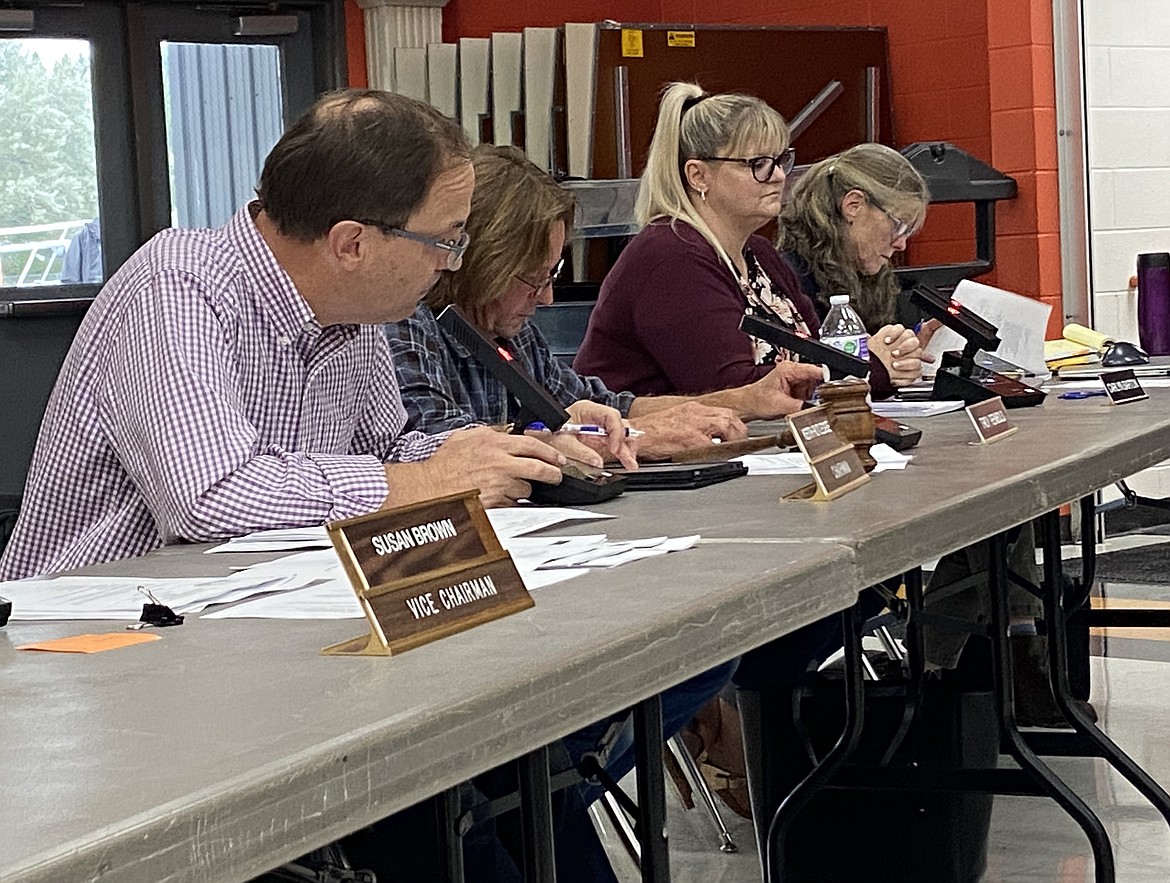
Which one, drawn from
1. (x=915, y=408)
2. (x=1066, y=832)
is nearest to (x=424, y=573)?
(x=915, y=408)

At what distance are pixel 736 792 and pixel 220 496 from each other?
5.17ft

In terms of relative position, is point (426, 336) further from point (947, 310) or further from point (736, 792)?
point (736, 792)

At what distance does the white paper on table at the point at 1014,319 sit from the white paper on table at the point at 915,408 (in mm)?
498

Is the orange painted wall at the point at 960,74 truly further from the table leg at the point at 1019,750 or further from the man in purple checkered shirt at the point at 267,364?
the man in purple checkered shirt at the point at 267,364

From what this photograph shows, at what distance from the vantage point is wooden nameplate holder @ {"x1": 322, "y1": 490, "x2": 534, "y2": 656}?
1031mm

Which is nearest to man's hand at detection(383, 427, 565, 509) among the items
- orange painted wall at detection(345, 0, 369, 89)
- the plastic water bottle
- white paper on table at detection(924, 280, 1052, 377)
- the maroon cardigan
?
the maroon cardigan

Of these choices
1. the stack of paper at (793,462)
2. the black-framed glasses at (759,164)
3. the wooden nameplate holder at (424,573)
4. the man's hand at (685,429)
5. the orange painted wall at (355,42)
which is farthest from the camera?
the orange painted wall at (355,42)

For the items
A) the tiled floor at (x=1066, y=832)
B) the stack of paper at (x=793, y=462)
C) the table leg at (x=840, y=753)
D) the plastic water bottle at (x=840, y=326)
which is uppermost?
the plastic water bottle at (x=840, y=326)

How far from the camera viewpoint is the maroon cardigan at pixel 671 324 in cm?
292

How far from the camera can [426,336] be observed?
2.33 metres

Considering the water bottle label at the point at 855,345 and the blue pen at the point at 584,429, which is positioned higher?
the water bottle label at the point at 855,345

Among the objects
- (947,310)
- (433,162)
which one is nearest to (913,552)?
(433,162)

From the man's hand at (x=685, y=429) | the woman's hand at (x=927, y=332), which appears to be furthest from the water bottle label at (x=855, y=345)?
the man's hand at (x=685, y=429)

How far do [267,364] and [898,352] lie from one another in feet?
4.88
